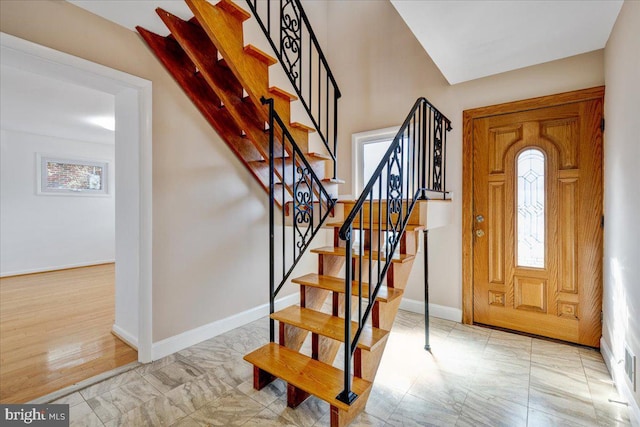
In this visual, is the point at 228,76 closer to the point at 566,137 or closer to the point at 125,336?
the point at 125,336

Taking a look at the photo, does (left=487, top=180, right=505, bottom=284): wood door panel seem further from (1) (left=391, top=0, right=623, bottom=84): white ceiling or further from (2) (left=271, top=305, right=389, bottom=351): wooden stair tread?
(2) (left=271, top=305, right=389, bottom=351): wooden stair tread

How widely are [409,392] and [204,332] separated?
171 centimetres

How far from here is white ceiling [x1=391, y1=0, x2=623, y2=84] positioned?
186 centimetres

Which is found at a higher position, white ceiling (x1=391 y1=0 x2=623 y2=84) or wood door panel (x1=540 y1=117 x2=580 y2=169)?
white ceiling (x1=391 y1=0 x2=623 y2=84)

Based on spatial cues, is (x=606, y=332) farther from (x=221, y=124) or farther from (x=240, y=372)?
(x=221, y=124)

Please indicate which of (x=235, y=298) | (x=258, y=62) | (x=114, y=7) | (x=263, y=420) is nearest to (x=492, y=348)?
(x=263, y=420)

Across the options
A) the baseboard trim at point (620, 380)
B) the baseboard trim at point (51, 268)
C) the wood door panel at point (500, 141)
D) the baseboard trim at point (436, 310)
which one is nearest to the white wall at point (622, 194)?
the baseboard trim at point (620, 380)

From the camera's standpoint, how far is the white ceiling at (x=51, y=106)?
3.09 metres

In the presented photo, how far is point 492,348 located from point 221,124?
2925mm

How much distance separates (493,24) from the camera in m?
2.02

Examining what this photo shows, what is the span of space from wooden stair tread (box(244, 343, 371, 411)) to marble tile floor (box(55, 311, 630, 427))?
0.73 ft

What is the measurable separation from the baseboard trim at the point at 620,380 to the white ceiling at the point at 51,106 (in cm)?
458

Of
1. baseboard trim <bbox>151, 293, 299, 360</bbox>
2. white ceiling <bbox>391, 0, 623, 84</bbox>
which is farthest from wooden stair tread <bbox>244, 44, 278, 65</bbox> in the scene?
baseboard trim <bbox>151, 293, 299, 360</bbox>

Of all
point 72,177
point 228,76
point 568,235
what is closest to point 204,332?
point 228,76
